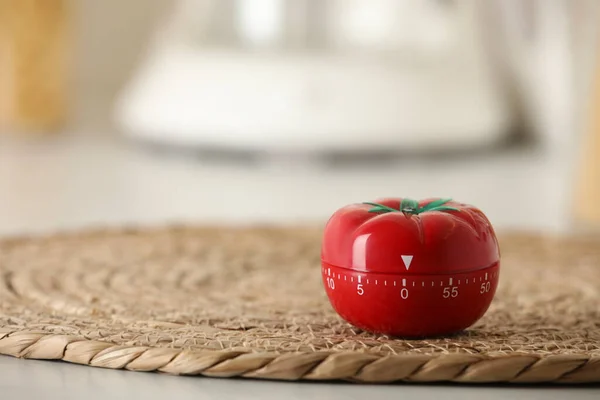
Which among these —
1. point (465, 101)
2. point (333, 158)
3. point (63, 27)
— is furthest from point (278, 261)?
point (63, 27)

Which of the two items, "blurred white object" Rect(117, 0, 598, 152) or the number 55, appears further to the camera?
"blurred white object" Rect(117, 0, 598, 152)

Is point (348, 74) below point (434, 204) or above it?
above

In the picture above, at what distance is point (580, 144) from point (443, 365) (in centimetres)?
105

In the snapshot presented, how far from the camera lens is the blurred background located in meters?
2.01

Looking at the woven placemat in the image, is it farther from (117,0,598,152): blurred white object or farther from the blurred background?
(117,0,598,152): blurred white object

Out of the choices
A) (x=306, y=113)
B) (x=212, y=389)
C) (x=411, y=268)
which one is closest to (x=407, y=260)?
(x=411, y=268)

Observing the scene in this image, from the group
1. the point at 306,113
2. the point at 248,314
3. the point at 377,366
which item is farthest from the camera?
the point at 306,113

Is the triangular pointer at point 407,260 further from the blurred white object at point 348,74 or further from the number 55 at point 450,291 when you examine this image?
the blurred white object at point 348,74

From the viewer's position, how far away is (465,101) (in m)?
2.42

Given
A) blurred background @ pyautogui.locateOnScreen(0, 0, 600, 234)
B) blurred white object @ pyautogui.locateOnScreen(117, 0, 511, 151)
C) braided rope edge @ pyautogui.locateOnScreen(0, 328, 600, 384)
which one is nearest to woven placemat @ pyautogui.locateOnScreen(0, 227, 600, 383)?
braided rope edge @ pyautogui.locateOnScreen(0, 328, 600, 384)

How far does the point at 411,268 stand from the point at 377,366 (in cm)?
8

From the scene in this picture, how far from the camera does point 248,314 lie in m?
0.94

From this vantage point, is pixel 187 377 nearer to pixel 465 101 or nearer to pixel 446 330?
pixel 446 330

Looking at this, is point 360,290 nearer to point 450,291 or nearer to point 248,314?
point 450,291
